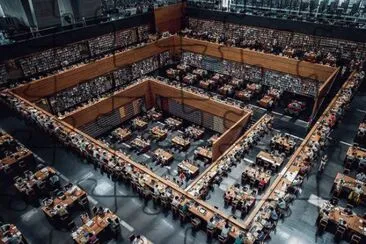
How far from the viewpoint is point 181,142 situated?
17.9 m

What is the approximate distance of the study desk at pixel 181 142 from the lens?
17.8m

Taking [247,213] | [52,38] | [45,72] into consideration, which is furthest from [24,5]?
[247,213]

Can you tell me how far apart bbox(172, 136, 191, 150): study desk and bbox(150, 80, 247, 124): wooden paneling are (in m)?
2.89

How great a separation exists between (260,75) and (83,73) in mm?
12910

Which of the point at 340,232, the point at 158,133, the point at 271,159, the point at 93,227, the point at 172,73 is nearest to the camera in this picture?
the point at 93,227

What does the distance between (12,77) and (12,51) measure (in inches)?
62.5

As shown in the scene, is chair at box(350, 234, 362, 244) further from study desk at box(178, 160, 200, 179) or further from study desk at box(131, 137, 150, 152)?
study desk at box(131, 137, 150, 152)

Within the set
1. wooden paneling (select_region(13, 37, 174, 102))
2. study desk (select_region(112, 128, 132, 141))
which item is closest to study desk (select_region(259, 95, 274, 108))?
study desk (select_region(112, 128, 132, 141))

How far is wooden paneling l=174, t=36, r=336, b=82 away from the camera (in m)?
19.0

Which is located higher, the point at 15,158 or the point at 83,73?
the point at 83,73

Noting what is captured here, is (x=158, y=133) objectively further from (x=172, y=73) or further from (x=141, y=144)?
(x=172, y=73)

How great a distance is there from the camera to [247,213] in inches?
463

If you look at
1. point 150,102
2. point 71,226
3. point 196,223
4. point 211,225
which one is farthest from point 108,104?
point 211,225

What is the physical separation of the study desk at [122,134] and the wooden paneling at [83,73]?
4.34 m
